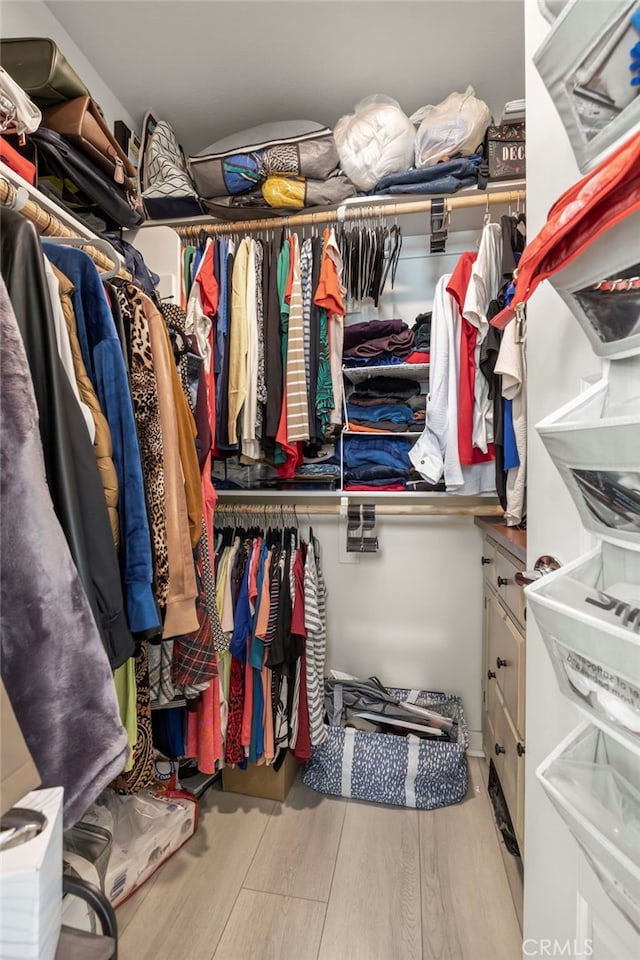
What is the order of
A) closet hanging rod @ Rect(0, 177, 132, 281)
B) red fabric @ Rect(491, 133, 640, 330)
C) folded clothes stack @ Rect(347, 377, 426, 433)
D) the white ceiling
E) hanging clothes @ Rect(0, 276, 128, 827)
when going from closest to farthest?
red fabric @ Rect(491, 133, 640, 330) → hanging clothes @ Rect(0, 276, 128, 827) → closet hanging rod @ Rect(0, 177, 132, 281) → the white ceiling → folded clothes stack @ Rect(347, 377, 426, 433)

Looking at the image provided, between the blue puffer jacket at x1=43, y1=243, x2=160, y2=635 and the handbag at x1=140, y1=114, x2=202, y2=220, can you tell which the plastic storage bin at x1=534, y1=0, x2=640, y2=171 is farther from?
the handbag at x1=140, y1=114, x2=202, y2=220

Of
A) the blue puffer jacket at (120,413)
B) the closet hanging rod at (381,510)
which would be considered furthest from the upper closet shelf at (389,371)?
the blue puffer jacket at (120,413)

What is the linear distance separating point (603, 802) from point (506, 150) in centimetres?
183

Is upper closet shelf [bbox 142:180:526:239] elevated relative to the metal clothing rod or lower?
elevated

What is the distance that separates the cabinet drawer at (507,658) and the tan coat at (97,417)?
1.04 m

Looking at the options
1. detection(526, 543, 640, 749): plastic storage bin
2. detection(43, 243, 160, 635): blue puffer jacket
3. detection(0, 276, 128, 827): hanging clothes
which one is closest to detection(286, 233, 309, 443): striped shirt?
detection(43, 243, 160, 635): blue puffer jacket

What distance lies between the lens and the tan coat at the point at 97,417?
0.78 m

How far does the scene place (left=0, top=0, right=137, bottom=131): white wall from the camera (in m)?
1.24

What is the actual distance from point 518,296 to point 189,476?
0.80 m

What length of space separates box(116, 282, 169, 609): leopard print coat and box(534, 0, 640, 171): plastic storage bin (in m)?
0.81

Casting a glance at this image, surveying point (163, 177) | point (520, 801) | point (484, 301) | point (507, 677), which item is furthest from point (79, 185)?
point (520, 801)

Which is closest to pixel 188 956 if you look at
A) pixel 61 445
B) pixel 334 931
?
pixel 334 931

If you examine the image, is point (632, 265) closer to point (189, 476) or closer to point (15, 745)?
point (15, 745)

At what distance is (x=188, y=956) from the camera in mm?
1033
